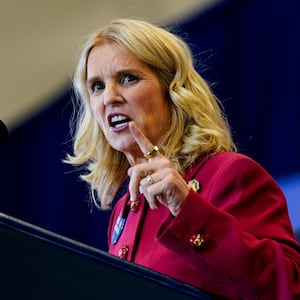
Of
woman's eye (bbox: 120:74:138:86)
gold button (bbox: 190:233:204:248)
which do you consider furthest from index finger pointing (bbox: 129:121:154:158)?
woman's eye (bbox: 120:74:138:86)

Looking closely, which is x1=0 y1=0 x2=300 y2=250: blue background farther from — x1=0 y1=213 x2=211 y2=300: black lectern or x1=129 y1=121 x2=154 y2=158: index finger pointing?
x1=0 y1=213 x2=211 y2=300: black lectern

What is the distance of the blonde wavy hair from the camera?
1.50 m

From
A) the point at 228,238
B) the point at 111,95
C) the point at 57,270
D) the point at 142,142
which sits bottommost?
the point at 57,270

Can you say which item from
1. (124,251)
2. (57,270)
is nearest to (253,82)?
(124,251)

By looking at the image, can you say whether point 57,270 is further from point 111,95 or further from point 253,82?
point 253,82

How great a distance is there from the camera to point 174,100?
1586mm

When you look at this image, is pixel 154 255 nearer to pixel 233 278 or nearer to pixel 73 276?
pixel 233 278

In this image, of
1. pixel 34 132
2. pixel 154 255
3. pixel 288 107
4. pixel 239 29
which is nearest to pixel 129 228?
pixel 154 255

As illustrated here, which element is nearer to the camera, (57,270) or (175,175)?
(57,270)

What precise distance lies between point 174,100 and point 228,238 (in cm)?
47

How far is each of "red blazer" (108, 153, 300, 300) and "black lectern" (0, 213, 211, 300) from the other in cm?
24

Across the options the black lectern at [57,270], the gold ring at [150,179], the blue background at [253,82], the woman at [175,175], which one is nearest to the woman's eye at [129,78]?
the woman at [175,175]

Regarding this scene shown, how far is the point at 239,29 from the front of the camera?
90.1 inches

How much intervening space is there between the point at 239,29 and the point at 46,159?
31.4 inches
